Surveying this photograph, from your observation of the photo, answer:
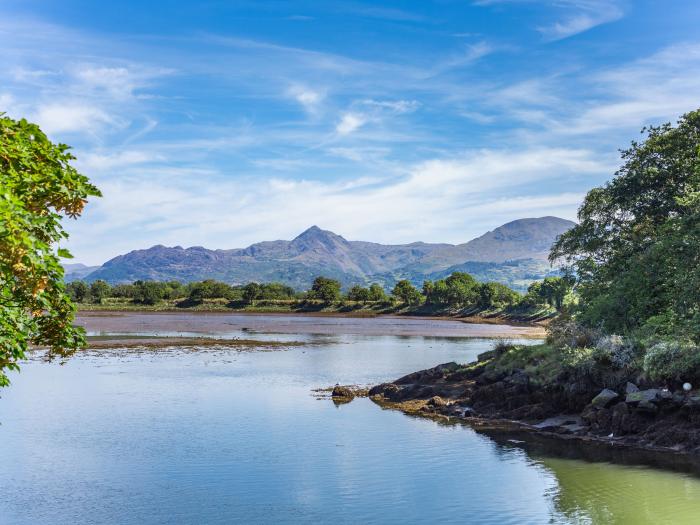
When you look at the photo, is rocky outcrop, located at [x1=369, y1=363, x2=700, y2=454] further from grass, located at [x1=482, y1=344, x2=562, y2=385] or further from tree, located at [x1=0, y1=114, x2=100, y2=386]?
tree, located at [x1=0, y1=114, x2=100, y2=386]

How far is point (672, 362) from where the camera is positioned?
29.6 metres

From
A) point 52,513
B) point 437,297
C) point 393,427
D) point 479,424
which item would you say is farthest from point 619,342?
point 437,297

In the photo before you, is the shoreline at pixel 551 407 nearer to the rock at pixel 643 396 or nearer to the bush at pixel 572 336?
the rock at pixel 643 396

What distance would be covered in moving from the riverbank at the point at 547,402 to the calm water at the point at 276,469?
3.26 m

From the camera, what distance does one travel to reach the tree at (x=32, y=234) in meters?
10.5

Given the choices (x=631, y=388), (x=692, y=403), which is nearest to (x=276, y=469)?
(x=631, y=388)

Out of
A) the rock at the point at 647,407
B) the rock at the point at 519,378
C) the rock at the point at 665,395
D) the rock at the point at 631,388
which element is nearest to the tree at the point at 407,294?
the rock at the point at 519,378

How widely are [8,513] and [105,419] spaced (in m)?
14.0

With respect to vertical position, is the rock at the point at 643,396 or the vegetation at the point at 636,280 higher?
the vegetation at the point at 636,280

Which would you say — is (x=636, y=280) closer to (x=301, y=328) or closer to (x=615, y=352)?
(x=615, y=352)

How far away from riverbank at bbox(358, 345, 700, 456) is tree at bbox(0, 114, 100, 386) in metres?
26.0

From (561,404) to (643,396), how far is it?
589 centimetres

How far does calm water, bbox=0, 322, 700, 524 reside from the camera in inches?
829

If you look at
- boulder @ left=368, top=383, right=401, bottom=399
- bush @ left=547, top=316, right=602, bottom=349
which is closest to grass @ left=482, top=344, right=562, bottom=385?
bush @ left=547, top=316, right=602, bottom=349
